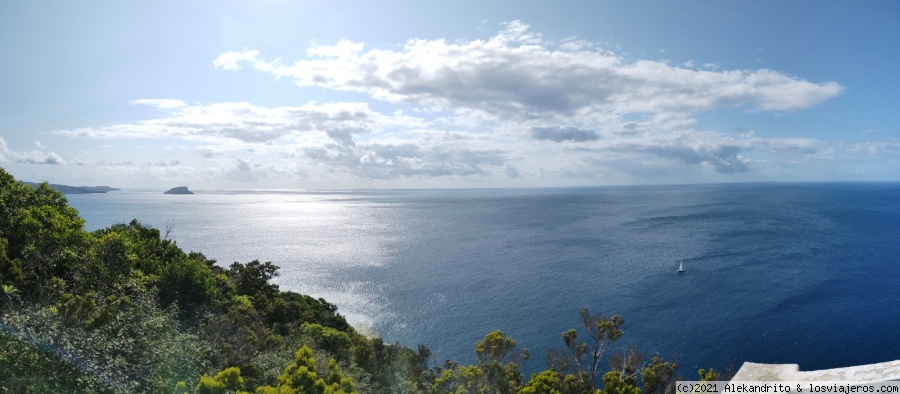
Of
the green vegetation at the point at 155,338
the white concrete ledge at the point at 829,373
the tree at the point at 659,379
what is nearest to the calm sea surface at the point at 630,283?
the tree at the point at 659,379

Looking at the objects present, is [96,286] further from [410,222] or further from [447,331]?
[410,222]

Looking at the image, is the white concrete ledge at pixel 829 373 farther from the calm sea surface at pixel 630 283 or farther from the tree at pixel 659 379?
the calm sea surface at pixel 630 283

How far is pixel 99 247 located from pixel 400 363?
20448 millimetres

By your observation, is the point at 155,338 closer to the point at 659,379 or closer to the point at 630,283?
the point at 659,379

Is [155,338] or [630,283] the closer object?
[155,338]

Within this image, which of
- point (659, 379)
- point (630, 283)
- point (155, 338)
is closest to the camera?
point (155, 338)

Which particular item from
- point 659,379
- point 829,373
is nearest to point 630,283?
point 659,379

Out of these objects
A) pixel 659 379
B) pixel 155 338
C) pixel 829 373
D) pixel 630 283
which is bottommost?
pixel 630 283

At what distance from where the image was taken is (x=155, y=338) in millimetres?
21547

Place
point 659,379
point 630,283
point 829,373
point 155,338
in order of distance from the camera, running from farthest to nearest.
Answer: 1. point 630,283
2. point 659,379
3. point 155,338
4. point 829,373

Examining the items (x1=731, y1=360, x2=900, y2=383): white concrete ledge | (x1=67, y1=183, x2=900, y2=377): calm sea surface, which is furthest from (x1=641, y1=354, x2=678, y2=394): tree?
(x1=731, y1=360, x2=900, y2=383): white concrete ledge

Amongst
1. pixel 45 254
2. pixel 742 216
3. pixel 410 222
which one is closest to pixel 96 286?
pixel 45 254

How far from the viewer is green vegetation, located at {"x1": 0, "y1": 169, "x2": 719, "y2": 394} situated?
1734cm

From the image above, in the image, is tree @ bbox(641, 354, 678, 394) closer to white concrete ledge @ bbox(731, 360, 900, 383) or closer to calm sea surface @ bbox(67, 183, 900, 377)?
calm sea surface @ bbox(67, 183, 900, 377)
